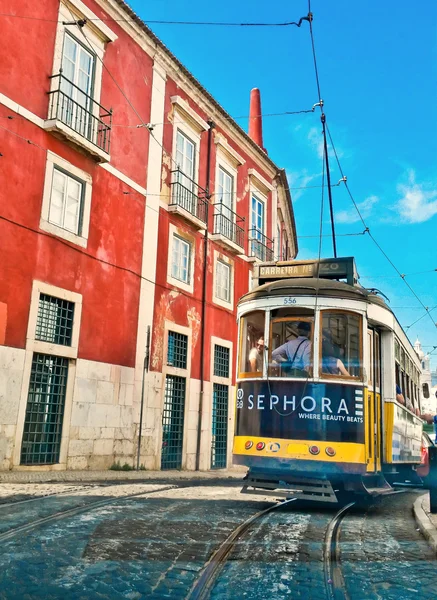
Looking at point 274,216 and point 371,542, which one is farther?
point 274,216

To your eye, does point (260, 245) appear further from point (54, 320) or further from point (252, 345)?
point (252, 345)

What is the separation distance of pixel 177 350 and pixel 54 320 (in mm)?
4929

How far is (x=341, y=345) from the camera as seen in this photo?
8055mm

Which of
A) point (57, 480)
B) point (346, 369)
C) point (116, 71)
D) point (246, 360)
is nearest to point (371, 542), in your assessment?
point (346, 369)

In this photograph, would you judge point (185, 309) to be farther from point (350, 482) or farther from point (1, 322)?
point (350, 482)

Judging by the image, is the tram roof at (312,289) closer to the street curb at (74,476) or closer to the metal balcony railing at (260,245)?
the street curb at (74,476)

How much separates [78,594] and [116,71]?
1374cm

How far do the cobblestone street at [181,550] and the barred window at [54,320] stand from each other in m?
4.41

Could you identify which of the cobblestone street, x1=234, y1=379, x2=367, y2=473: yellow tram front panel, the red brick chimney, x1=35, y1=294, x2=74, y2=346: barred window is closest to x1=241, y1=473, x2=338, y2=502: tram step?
x1=234, y1=379, x2=367, y2=473: yellow tram front panel

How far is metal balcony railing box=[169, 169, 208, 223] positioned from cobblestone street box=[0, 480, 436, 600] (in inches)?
411

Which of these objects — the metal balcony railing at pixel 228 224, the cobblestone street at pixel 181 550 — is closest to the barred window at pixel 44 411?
the cobblestone street at pixel 181 550

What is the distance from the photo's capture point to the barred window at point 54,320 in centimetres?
1233

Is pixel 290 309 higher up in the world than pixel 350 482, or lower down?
higher up

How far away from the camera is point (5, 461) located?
36.2ft
